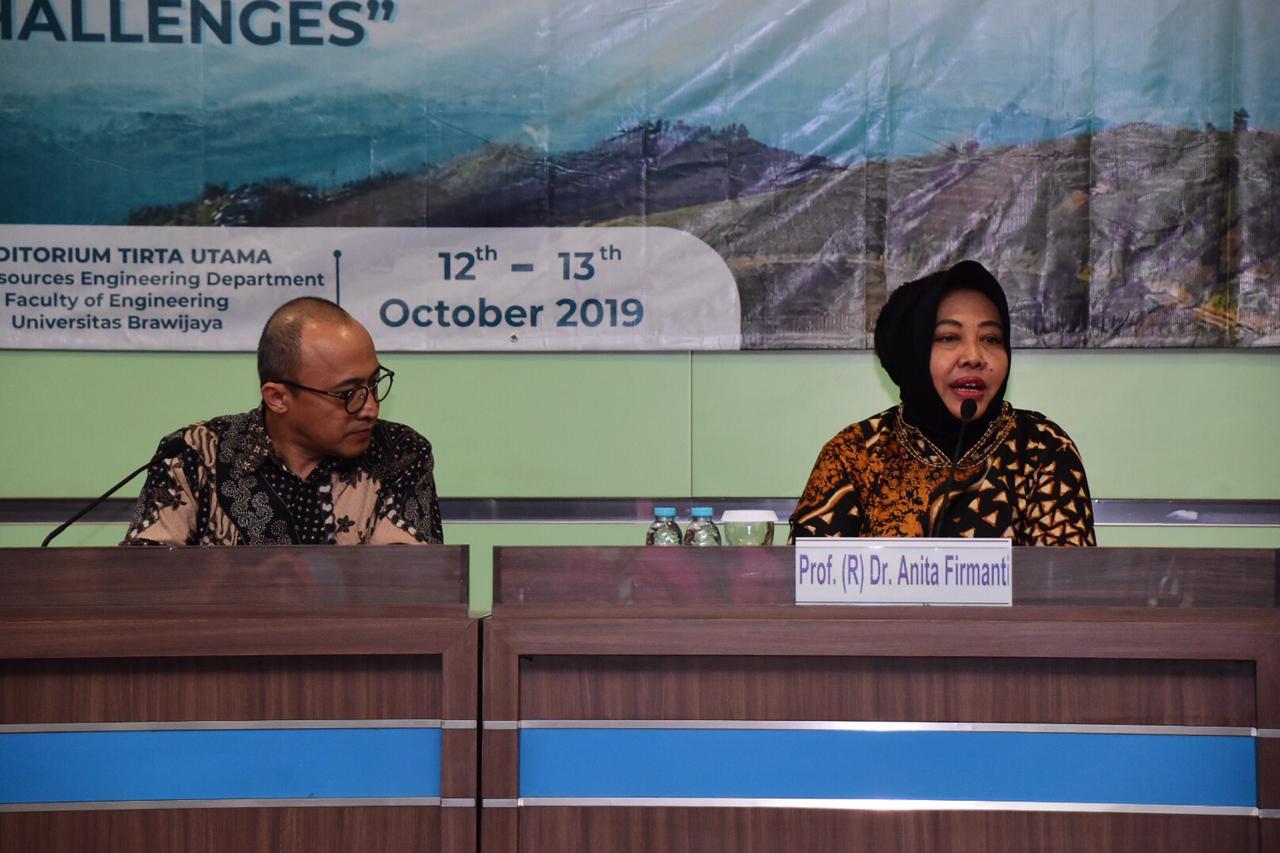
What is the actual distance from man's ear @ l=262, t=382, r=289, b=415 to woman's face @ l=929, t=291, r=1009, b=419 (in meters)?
1.10

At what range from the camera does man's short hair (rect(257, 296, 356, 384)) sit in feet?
7.06

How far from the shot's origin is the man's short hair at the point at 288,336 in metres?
2.15

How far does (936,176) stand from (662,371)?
756mm

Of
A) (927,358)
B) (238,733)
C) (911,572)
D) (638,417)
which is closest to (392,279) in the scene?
(638,417)

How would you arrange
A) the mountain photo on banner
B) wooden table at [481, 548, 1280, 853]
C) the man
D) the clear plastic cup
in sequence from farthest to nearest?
the mountain photo on banner < the man < the clear plastic cup < wooden table at [481, 548, 1280, 853]

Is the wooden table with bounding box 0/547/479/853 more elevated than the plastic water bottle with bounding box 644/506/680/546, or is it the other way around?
the plastic water bottle with bounding box 644/506/680/546

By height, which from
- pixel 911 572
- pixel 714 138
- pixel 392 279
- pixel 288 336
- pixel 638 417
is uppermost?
pixel 714 138

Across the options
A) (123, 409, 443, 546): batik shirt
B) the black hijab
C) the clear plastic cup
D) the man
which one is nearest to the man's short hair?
the man

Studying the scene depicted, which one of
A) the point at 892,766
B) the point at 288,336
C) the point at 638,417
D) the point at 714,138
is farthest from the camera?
the point at 638,417

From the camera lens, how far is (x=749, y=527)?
197 centimetres

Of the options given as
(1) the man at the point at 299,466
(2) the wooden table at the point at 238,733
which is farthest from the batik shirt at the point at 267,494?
(2) the wooden table at the point at 238,733

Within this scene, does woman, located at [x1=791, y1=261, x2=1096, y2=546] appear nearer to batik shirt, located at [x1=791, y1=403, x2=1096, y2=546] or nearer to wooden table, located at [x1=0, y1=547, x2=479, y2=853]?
batik shirt, located at [x1=791, y1=403, x2=1096, y2=546]

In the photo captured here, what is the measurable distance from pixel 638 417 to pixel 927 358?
919 mm

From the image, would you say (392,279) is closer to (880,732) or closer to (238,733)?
(238,733)
